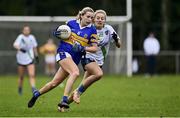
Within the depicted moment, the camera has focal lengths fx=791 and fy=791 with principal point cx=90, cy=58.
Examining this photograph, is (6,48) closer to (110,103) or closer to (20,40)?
(20,40)

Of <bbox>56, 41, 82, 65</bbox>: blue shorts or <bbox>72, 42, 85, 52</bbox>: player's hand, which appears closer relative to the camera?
<bbox>72, 42, 85, 52</bbox>: player's hand

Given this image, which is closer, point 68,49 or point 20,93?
point 68,49

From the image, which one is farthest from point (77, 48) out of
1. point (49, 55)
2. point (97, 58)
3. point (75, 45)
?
point (49, 55)

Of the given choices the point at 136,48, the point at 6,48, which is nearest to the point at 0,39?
the point at 6,48

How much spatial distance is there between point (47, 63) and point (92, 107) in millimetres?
21229

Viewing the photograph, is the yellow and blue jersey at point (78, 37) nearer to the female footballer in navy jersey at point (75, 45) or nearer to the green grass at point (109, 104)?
the female footballer in navy jersey at point (75, 45)

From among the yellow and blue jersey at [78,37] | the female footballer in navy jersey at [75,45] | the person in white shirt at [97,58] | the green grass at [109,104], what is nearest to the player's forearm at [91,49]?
the female footballer in navy jersey at [75,45]

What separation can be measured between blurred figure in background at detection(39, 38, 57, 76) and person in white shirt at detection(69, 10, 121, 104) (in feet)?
67.0

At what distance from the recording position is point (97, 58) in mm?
16422

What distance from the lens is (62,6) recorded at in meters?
42.7

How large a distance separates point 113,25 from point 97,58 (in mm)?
16156

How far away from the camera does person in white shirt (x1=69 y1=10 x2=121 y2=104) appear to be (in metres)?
15.8

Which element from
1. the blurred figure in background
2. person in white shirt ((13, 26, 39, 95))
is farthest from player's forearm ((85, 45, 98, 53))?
the blurred figure in background

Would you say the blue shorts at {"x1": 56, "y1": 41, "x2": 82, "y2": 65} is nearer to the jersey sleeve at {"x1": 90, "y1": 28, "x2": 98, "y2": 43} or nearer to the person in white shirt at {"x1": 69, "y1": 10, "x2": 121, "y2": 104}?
the jersey sleeve at {"x1": 90, "y1": 28, "x2": 98, "y2": 43}
